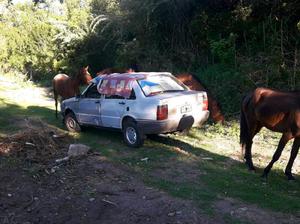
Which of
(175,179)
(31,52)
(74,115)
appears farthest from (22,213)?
(31,52)

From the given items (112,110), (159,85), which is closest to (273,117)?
(159,85)

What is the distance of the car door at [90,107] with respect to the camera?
1175 centimetres

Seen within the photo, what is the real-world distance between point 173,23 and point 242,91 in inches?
243

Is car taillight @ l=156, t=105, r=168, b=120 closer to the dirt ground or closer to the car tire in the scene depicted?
the car tire

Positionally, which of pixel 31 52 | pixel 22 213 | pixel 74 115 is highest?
pixel 31 52

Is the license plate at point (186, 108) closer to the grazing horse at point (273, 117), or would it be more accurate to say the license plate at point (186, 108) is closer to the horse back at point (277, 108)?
the grazing horse at point (273, 117)

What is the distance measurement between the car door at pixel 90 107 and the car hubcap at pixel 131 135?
123 cm

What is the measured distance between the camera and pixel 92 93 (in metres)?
12.1

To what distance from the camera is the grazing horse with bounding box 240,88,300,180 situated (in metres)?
8.14

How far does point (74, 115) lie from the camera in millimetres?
12820

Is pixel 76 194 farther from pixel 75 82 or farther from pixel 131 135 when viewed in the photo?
pixel 75 82

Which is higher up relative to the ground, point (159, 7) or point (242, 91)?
point (159, 7)

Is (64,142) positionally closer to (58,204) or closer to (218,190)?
(58,204)

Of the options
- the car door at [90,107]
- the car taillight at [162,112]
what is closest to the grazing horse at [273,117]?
the car taillight at [162,112]
